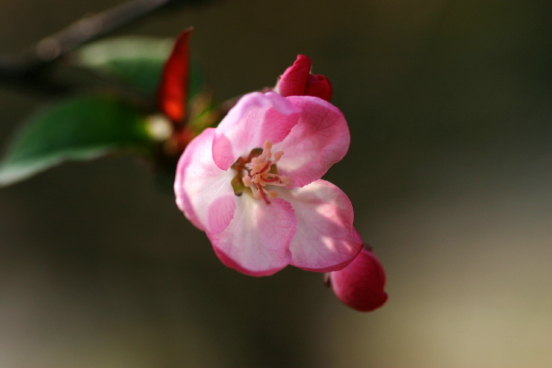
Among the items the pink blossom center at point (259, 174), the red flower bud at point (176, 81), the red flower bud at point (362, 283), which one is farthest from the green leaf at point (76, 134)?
the red flower bud at point (362, 283)

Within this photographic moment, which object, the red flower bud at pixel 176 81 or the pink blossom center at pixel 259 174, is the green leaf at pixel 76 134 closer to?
the red flower bud at pixel 176 81

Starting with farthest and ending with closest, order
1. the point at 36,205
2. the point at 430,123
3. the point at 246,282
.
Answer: the point at 430,123 < the point at 246,282 < the point at 36,205

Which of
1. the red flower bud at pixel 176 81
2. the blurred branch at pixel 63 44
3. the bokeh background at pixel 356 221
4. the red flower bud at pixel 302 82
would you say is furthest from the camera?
the bokeh background at pixel 356 221

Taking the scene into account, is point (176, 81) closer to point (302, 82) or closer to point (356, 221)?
point (302, 82)

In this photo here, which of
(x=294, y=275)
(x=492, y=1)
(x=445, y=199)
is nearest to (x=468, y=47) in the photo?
(x=492, y=1)

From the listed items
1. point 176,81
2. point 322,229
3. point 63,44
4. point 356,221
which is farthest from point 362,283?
point 356,221

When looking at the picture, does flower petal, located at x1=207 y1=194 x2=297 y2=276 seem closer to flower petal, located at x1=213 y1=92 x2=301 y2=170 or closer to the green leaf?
flower petal, located at x1=213 y1=92 x2=301 y2=170

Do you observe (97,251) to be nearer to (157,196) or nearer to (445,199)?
(157,196)
